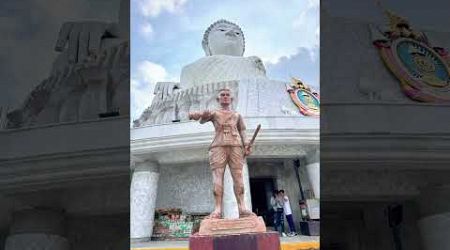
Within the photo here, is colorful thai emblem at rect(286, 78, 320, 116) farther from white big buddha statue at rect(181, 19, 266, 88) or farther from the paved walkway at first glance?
the paved walkway

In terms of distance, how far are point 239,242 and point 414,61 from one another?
120 cm

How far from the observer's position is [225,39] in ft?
20.5

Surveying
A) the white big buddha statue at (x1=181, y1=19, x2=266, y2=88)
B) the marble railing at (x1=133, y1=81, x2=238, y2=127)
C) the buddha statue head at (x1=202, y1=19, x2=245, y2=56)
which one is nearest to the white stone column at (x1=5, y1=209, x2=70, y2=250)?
the marble railing at (x1=133, y1=81, x2=238, y2=127)

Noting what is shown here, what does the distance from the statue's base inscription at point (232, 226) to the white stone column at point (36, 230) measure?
668 millimetres

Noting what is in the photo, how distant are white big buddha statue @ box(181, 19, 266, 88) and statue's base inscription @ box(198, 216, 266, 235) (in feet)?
10.9

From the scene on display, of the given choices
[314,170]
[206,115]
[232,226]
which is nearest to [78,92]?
[206,115]

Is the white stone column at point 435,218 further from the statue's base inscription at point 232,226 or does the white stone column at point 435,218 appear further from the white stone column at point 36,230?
the white stone column at point 36,230

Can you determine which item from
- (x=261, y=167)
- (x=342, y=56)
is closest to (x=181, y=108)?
(x=261, y=167)

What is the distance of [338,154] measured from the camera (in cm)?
222

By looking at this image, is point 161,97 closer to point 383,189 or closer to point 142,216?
point 142,216

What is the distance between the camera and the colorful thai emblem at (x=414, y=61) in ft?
7.59

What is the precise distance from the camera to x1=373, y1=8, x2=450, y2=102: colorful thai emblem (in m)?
2.31

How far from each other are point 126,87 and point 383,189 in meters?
1.28

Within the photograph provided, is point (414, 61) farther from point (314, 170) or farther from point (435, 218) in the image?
point (314, 170)
